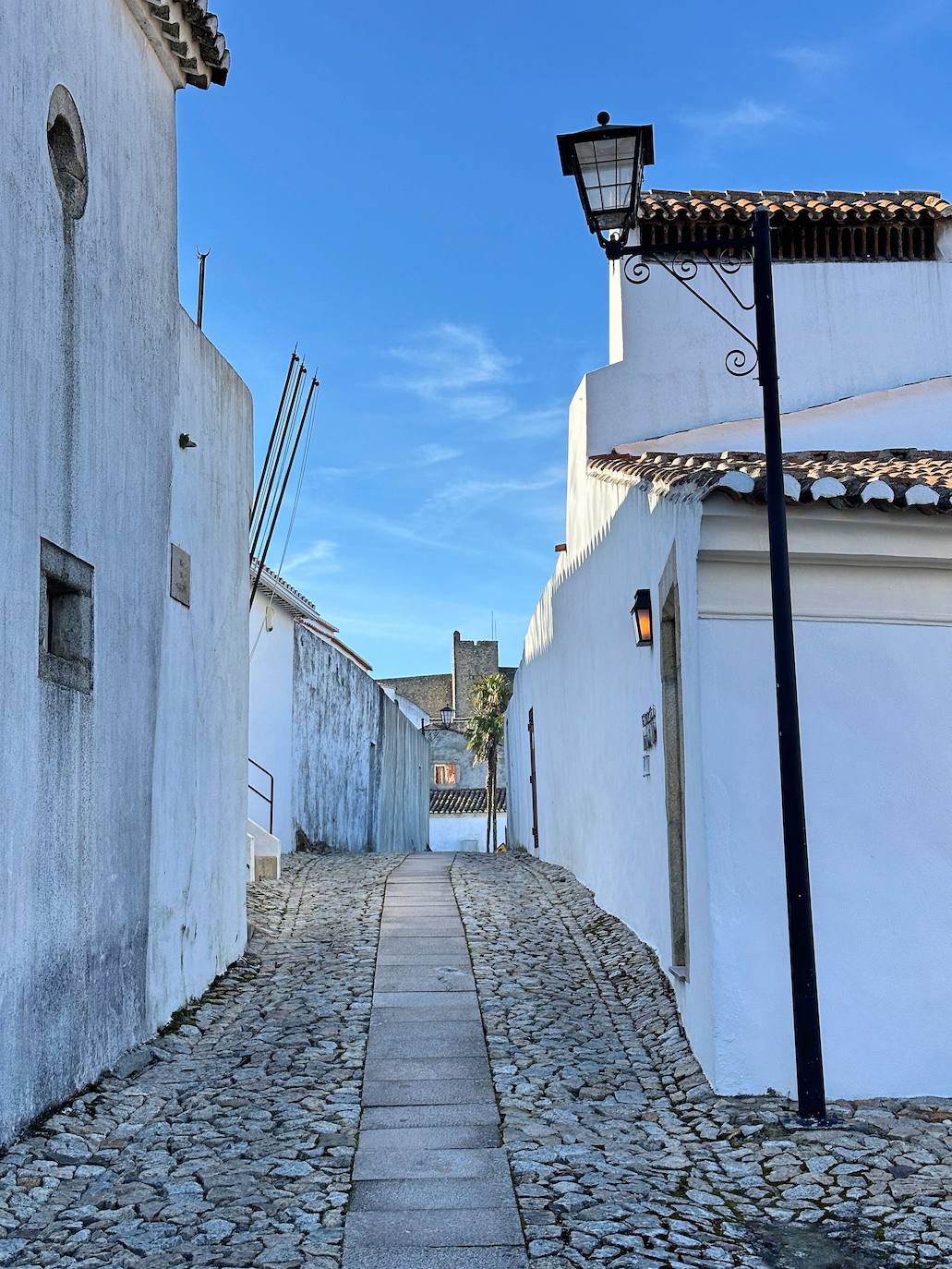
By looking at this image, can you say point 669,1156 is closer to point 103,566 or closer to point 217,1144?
point 217,1144

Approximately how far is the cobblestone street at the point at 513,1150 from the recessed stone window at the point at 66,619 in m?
2.04

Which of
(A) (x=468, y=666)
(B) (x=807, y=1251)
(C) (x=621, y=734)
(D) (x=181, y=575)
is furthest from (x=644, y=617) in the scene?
(A) (x=468, y=666)

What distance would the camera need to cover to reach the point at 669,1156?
557 centimetres

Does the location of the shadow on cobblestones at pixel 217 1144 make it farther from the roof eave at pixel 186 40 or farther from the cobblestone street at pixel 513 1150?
the roof eave at pixel 186 40

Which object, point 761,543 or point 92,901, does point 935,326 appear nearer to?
point 761,543

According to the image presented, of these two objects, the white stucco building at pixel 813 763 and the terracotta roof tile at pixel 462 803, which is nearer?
the white stucco building at pixel 813 763

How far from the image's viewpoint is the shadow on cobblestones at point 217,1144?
4.68 meters

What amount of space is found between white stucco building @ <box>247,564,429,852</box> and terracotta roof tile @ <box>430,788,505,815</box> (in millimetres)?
12134

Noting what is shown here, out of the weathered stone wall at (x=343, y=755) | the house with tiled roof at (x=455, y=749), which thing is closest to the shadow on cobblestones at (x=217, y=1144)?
the weathered stone wall at (x=343, y=755)

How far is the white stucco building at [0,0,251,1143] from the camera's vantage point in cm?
581

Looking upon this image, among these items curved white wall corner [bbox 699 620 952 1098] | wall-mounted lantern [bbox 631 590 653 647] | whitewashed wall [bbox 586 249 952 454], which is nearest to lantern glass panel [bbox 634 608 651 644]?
wall-mounted lantern [bbox 631 590 653 647]

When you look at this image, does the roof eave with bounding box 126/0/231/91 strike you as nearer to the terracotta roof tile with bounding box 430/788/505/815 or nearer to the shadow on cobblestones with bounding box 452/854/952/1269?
the shadow on cobblestones with bounding box 452/854/952/1269

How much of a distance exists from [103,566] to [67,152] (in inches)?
83.1

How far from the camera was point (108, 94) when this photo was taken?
725cm
